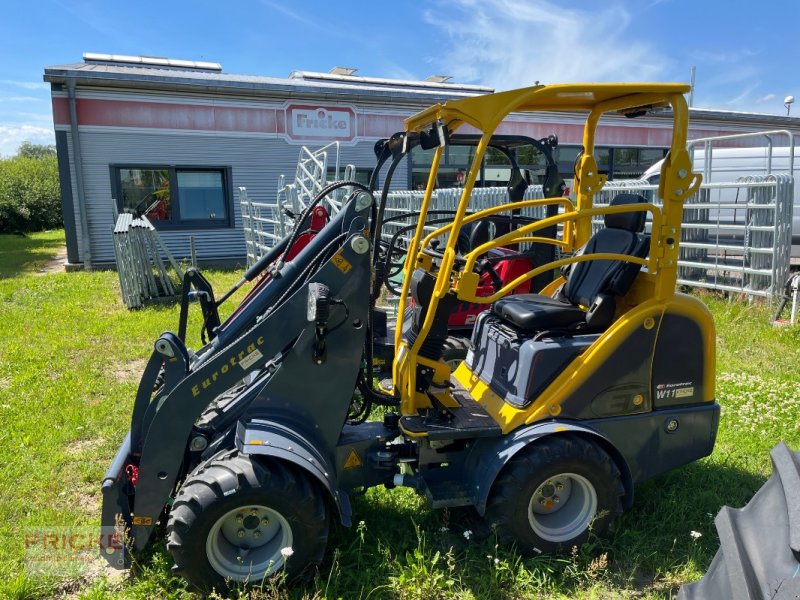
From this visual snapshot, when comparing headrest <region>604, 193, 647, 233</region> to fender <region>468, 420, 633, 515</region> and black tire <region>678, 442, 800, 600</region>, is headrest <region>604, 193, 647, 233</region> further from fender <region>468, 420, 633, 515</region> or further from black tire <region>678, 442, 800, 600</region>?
black tire <region>678, 442, 800, 600</region>

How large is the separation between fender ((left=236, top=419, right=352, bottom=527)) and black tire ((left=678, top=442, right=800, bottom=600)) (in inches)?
62.5

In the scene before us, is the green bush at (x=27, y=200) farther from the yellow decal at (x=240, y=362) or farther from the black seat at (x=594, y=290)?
the black seat at (x=594, y=290)

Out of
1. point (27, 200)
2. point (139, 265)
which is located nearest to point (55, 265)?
point (139, 265)

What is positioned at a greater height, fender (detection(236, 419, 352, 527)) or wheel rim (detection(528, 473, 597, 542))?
fender (detection(236, 419, 352, 527))

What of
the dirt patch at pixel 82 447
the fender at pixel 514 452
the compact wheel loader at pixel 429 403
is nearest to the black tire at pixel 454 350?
the compact wheel loader at pixel 429 403

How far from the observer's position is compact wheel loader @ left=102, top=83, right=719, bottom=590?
277 centimetres

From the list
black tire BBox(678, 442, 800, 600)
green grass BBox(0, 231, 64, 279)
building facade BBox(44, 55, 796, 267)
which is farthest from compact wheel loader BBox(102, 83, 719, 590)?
green grass BBox(0, 231, 64, 279)

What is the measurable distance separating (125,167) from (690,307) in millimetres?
13057

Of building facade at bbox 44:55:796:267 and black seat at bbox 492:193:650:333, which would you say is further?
building facade at bbox 44:55:796:267

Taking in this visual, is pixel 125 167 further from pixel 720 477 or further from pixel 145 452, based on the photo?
pixel 720 477

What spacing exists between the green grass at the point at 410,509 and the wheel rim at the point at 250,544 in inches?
4.3

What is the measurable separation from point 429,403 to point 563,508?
0.92 metres

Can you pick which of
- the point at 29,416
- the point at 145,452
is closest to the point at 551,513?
the point at 145,452

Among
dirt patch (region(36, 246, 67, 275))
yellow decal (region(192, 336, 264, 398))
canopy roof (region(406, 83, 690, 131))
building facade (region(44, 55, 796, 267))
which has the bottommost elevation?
dirt patch (region(36, 246, 67, 275))
